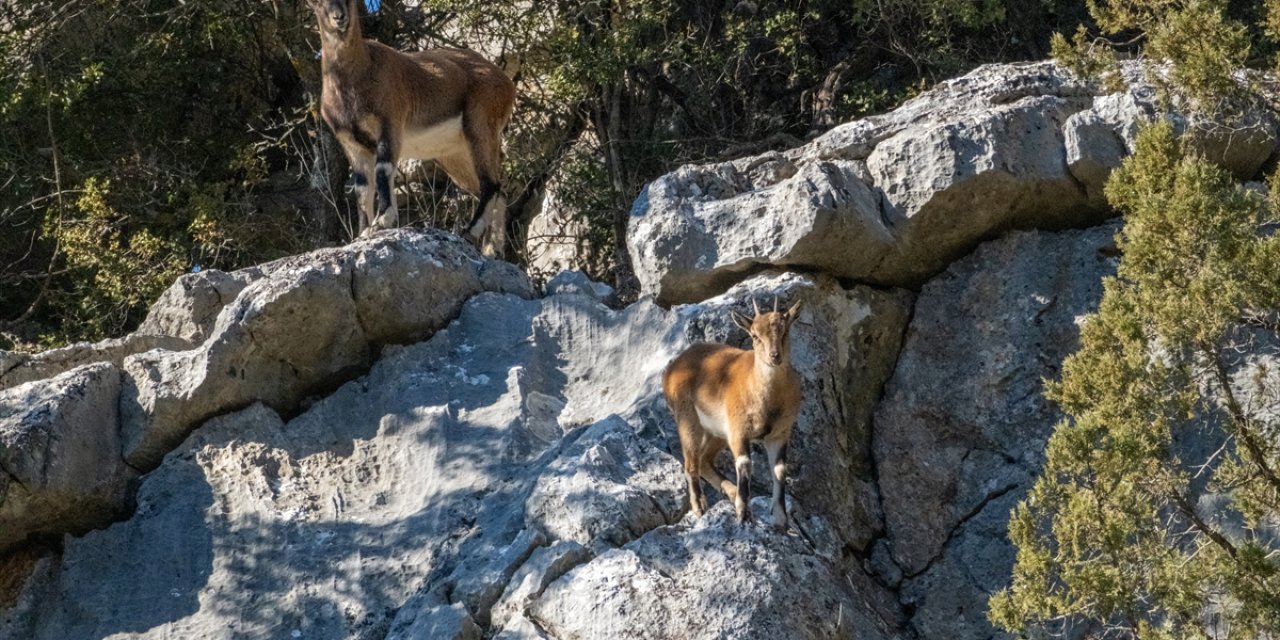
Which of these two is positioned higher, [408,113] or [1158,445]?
[408,113]

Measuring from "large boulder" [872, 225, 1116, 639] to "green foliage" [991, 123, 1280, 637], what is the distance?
68cm

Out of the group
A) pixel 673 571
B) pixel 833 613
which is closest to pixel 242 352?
pixel 673 571

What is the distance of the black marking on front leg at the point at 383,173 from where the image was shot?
464 inches

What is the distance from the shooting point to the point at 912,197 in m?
10.5

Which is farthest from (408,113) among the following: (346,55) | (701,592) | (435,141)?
(701,592)

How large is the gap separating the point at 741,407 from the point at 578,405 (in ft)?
5.14

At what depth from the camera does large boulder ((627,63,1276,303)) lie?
405 inches

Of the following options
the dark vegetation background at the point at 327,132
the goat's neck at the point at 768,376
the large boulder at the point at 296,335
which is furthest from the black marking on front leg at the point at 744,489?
the dark vegetation background at the point at 327,132

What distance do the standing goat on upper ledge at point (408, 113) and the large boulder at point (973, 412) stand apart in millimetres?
3689

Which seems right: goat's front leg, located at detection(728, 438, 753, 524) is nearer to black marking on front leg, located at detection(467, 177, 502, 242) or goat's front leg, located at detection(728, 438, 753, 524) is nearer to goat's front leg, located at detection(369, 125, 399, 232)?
goat's front leg, located at detection(369, 125, 399, 232)

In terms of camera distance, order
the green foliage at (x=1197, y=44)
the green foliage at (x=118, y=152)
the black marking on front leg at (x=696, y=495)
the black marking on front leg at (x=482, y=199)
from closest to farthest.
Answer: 1. the black marking on front leg at (x=696, y=495)
2. the green foliage at (x=1197, y=44)
3. the black marking on front leg at (x=482, y=199)
4. the green foliage at (x=118, y=152)

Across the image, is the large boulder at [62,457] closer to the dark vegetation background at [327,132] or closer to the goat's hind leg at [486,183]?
the goat's hind leg at [486,183]

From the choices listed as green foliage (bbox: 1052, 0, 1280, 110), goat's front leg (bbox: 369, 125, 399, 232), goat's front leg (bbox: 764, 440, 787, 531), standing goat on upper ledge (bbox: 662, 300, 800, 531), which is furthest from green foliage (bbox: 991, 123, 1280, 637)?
goat's front leg (bbox: 369, 125, 399, 232)

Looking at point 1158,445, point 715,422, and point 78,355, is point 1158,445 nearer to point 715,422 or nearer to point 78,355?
point 715,422
